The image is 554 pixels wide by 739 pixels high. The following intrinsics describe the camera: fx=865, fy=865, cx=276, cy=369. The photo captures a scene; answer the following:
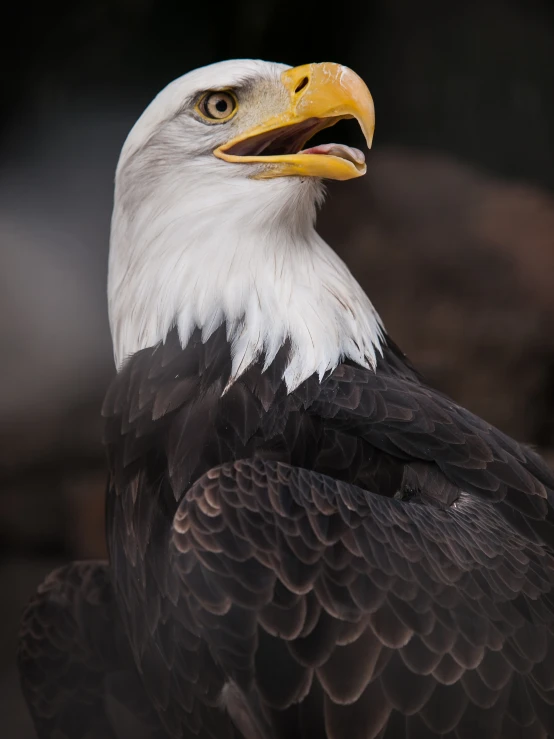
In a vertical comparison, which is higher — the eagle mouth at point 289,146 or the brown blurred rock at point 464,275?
the eagle mouth at point 289,146

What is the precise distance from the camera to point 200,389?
147 centimetres

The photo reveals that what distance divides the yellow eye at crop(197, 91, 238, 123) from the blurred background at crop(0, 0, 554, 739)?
0.12 m

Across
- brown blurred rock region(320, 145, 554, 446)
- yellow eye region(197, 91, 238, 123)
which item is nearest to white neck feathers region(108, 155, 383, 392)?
yellow eye region(197, 91, 238, 123)

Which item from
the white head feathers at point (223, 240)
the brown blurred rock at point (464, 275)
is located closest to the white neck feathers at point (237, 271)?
the white head feathers at point (223, 240)

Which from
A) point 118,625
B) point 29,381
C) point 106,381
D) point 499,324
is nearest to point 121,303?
point 106,381

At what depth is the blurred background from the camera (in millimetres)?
1359

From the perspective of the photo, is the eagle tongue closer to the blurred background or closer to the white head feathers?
the white head feathers

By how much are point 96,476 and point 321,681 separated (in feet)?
2.77

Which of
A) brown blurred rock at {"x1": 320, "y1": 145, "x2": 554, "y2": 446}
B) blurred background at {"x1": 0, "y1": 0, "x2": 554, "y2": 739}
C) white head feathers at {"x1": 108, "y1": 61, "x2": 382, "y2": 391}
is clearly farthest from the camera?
brown blurred rock at {"x1": 320, "y1": 145, "x2": 554, "y2": 446}

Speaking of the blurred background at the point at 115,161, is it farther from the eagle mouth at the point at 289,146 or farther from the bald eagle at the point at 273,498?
the eagle mouth at the point at 289,146

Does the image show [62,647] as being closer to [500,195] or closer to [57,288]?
[57,288]

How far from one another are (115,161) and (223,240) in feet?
0.78

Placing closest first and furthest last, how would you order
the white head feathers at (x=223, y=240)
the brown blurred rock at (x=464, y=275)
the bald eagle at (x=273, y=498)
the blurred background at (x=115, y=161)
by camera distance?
the bald eagle at (x=273, y=498) < the blurred background at (x=115, y=161) < the white head feathers at (x=223, y=240) < the brown blurred rock at (x=464, y=275)

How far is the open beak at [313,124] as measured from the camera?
4.57ft
